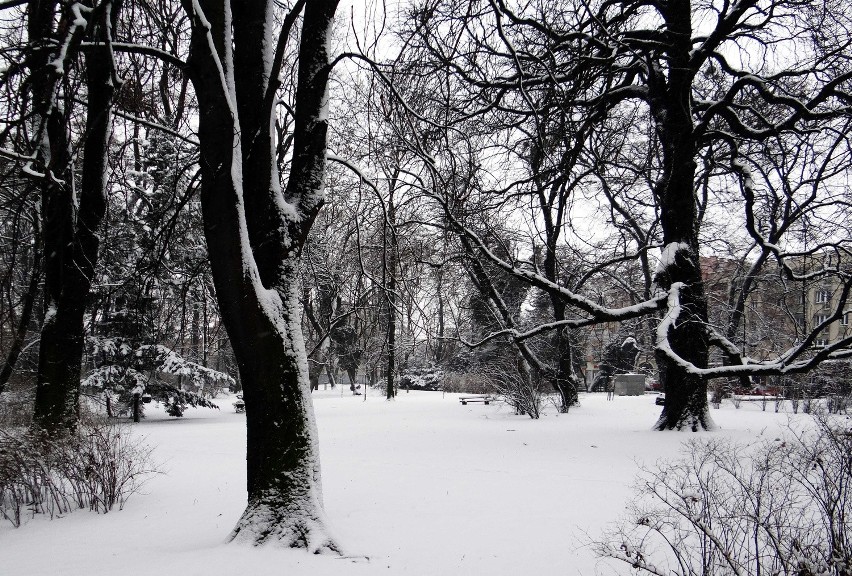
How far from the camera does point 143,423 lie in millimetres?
15352

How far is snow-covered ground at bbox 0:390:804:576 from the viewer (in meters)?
3.95

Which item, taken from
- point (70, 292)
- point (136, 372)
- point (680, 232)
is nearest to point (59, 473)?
point (70, 292)

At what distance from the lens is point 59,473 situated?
224 inches

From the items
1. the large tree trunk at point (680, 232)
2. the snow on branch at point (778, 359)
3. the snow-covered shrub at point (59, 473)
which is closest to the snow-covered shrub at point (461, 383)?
the large tree trunk at point (680, 232)

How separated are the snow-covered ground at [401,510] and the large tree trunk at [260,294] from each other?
34 centimetres

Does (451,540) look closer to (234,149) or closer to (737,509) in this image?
(737,509)

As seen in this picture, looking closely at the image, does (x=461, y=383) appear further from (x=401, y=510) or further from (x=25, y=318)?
(x=25, y=318)

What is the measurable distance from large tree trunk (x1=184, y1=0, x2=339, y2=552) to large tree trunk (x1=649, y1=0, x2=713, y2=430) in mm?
6484

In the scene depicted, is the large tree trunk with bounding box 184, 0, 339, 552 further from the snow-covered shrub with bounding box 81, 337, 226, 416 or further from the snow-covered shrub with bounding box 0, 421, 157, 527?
the snow-covered shrub with bounding box 81, 337, 226, 416

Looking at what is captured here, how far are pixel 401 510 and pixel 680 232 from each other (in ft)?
23.5

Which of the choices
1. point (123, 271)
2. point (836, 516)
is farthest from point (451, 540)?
point (123, 271)

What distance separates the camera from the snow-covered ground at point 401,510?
3945 millimetres

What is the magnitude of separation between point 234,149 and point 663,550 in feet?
15.1

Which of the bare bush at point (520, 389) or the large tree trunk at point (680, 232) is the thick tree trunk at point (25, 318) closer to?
the large tree trunk at point (680, 232)
